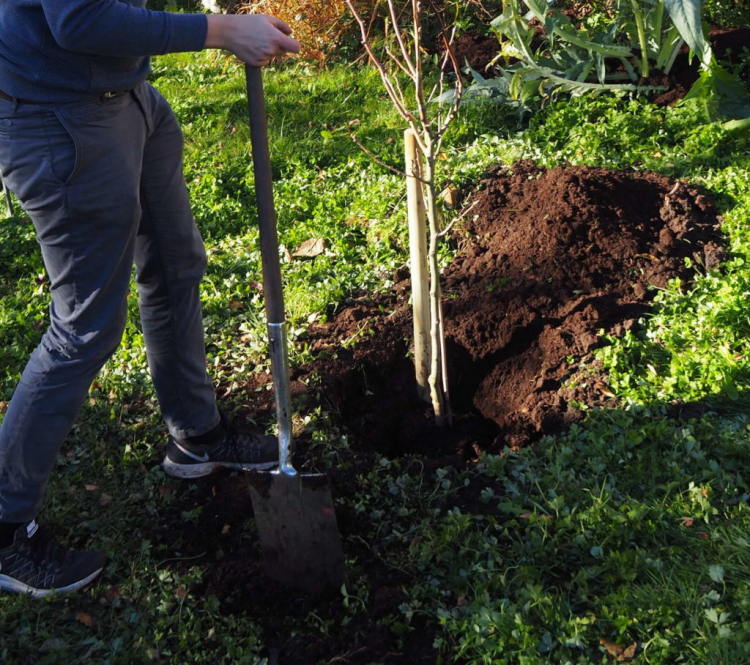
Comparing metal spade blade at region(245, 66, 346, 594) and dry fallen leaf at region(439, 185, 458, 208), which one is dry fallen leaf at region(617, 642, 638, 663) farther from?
dry fallen leaf at region(439, 185, 458, 208)

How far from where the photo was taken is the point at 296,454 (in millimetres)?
3129

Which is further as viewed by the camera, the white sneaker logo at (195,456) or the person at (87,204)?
the white sneaker logo at (195,456)

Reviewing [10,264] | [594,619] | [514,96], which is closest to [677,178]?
[514,96]

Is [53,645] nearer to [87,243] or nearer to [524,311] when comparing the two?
[87,243]

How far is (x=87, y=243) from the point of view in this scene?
2.36m

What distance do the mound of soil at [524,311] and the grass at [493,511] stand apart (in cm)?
17

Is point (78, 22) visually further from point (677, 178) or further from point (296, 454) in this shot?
point (677, 178)

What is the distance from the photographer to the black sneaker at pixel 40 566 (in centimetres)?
257

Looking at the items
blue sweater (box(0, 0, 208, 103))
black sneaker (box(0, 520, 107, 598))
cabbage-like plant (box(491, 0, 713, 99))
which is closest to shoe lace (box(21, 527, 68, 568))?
black sneaker (box(0, 520, 107, 598))

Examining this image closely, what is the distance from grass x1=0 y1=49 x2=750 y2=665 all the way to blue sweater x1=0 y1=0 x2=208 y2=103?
1522 mm

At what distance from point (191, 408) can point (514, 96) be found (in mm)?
3326

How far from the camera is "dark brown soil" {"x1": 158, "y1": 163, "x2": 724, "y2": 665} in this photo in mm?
2684

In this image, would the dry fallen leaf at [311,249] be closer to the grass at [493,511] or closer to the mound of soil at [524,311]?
the grass at [493,511]

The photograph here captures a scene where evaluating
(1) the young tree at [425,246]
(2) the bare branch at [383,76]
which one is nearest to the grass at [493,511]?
(1) the young tree at [425,246]
